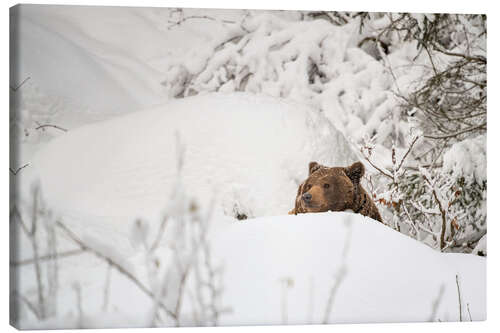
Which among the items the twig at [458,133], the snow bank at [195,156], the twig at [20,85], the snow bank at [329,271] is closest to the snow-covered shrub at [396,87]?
the twig at [458,133]

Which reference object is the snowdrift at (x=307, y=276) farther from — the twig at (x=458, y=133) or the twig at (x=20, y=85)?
the twig at (x=20, y=85)

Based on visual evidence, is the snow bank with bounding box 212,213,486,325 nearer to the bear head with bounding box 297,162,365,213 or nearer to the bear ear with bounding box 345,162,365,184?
the bear head with bounding box 297,162,365,213

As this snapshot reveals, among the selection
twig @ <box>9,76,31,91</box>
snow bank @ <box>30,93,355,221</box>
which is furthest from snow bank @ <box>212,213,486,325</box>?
twig @ <box>9,76,31,91</box>

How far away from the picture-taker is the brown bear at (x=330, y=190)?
2.95 metres

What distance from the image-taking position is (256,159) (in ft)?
9.65

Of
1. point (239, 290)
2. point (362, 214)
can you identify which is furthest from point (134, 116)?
point (362, 214)

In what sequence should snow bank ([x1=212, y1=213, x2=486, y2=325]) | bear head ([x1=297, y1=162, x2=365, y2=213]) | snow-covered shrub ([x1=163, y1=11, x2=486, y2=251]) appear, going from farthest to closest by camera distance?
1. snow-covered shrub ([x1=163, y1=11, x2=486, y2=251])
2. bear head ([x1=297, y1=162, x2=365, y2=213])
3. snow bank ([x1=212, y1=213, x2=486, y2=325])

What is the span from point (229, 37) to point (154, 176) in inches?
31.8

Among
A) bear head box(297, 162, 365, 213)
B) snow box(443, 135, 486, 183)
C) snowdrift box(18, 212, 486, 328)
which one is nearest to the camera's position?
snowdrift box(18, 212, 486, 328)

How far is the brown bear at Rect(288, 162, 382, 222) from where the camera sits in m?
2.95

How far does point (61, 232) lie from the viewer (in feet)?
8.90

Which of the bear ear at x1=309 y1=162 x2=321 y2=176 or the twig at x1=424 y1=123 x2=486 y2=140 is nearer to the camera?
the bear ear at x1=309 y1=162 x2=321 y2=176

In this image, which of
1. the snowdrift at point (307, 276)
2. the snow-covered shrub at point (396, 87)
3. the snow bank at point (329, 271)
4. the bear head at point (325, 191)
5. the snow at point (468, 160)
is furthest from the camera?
the snow at point (468, 160)
